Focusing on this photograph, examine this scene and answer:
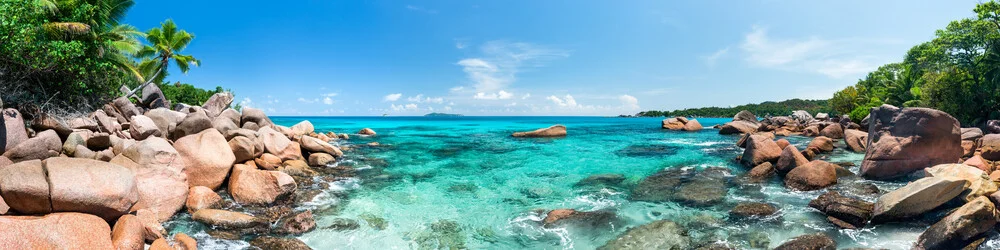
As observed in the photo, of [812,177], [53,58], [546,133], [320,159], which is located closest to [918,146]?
[812,177]

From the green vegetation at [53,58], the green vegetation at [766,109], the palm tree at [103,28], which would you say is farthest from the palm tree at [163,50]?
the green vegetation at [766,109]

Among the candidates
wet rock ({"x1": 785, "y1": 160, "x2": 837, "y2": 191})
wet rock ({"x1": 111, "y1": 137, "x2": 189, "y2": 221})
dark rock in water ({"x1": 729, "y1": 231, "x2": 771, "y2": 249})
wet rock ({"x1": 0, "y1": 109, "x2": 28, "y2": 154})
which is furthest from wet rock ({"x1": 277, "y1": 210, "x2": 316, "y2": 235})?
wet rock ({"x1": 785, "y1": 160, "x2": 837, "y2": 191})

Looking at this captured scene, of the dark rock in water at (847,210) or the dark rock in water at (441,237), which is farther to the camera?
the dark rock in water at (847,210)

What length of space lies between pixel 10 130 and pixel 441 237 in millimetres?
12403

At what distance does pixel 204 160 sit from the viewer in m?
12.3

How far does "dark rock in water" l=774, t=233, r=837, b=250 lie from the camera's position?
7.89 meters

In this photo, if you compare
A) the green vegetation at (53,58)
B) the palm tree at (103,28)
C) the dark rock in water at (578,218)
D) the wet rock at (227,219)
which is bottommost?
the dark rock in water at (578,218)

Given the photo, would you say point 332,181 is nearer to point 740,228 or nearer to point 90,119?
point 90,119

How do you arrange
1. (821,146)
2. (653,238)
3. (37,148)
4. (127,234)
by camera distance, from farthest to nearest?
(821,146) → (37,148) → (653,238) → (127,234)

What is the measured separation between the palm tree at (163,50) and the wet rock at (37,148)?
2575cm

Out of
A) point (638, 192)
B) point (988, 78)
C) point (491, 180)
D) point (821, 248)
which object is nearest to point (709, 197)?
point (638, 192)

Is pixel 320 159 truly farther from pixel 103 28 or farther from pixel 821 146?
pixel 821 146

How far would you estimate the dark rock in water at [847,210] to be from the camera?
923 cm

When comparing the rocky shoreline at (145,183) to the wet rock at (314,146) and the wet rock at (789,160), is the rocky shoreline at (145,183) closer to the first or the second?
the wet rock at (314,146)
